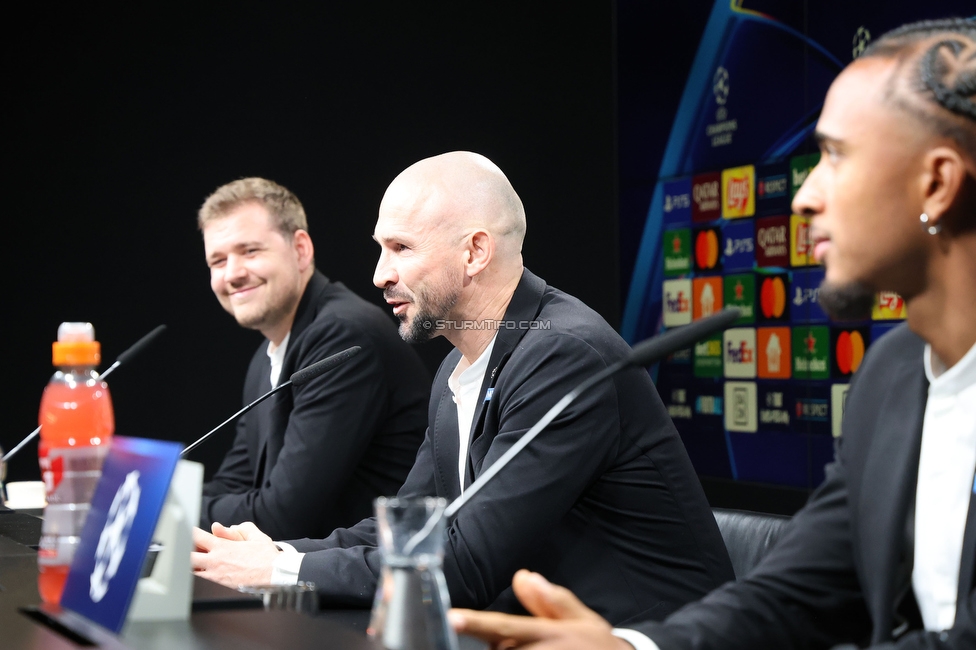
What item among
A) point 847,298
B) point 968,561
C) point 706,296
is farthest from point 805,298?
point 968,561

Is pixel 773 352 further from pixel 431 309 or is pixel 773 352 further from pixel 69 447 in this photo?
pixel 69 447

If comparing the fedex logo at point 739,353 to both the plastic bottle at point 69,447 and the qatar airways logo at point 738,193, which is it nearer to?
the qatar airways logo at point 738,193

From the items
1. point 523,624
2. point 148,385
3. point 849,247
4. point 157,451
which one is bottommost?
point 148,385

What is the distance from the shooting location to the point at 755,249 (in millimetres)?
4223

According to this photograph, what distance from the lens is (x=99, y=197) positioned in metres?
4.24

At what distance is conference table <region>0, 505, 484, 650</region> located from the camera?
0.99 metres

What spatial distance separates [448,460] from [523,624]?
1.06 metres

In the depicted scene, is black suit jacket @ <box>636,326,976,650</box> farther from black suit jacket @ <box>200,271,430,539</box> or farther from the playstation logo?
the playstation logo

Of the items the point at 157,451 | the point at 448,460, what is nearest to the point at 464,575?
the point at 448,460

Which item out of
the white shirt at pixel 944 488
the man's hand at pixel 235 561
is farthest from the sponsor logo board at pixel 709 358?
the white shirt at pixel 944 488

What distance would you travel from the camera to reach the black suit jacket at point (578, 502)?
1615mm

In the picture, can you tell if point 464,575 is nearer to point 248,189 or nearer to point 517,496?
point 517,496

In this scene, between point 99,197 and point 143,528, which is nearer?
point 143,528

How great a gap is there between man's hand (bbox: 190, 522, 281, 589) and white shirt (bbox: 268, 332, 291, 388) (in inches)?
52.7
